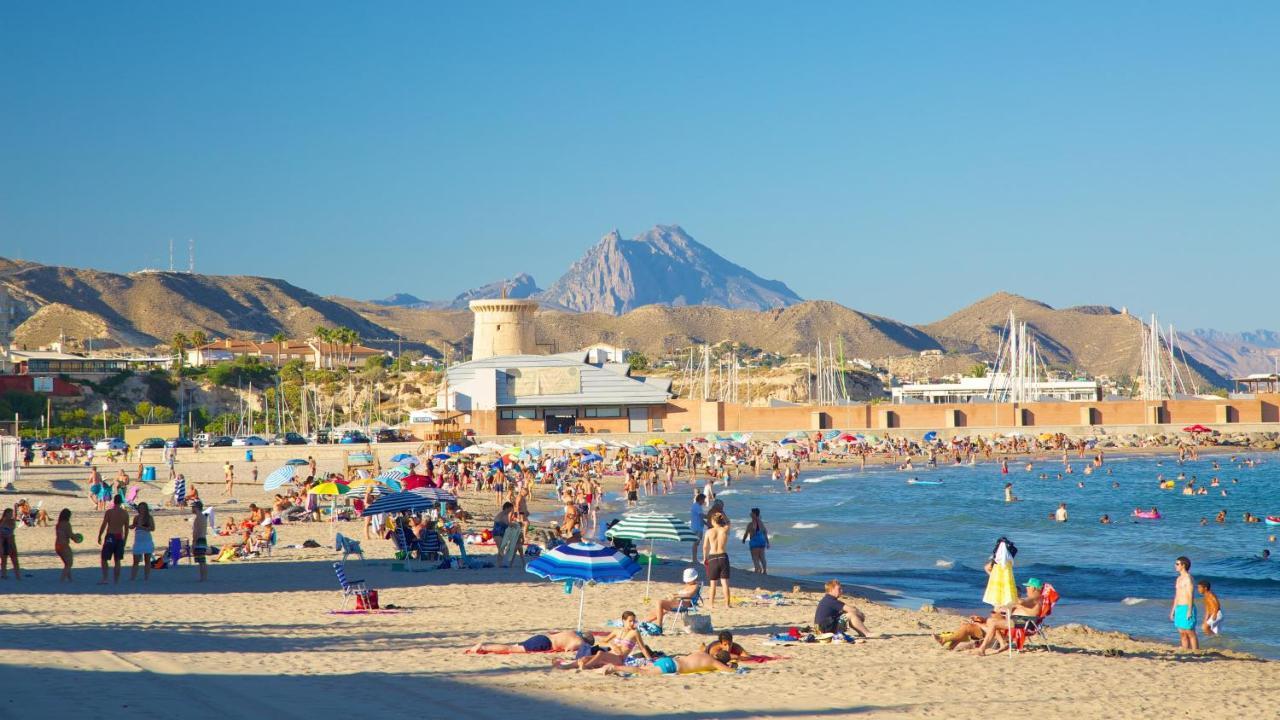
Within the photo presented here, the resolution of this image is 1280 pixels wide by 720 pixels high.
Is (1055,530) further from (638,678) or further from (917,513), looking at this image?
(638,678)

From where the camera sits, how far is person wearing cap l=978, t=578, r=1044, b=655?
13.2 metres

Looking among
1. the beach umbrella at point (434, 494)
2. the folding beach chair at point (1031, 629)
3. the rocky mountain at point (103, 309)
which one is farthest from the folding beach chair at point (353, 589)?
the rocky mountain at point (103, 309)

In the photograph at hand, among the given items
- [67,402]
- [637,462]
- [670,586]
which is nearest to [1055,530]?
[670,586]

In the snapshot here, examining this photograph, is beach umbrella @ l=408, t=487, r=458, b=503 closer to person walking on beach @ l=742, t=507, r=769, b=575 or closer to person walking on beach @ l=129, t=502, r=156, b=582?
person walking on beach @ l=129, t=502, r=156, b=582

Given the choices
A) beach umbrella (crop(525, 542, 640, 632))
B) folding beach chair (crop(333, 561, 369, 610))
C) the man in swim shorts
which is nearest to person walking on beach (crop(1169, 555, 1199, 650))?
beach umbrella (crop(525, 542, 640, 632))

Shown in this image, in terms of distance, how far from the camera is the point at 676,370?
132m

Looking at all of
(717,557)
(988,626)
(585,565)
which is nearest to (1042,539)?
(717,557)

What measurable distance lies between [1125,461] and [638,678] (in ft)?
180

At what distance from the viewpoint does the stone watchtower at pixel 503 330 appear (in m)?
84.2

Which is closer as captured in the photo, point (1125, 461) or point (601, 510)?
point (601, 510)

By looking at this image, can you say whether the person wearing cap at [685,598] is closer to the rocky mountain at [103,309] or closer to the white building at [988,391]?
the white building at [988,391]

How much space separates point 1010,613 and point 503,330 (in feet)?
238

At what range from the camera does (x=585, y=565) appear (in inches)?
484

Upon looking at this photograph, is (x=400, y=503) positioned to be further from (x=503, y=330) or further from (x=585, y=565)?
(x=503, y=330)
